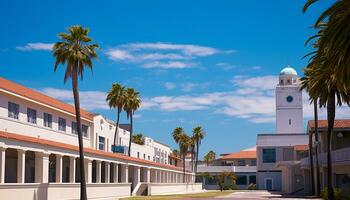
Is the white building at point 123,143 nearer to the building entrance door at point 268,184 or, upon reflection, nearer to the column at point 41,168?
the building entrance door at point 268,184

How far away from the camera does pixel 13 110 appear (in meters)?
50.3

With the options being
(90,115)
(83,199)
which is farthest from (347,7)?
(90,115)

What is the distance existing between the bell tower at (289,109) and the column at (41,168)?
301 ft

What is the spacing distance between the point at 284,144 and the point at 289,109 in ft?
61.4

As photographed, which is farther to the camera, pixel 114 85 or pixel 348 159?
pixel 114 85

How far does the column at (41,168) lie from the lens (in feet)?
136

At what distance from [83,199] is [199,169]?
92.8 meters

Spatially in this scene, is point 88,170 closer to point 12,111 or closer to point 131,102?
point 12,111

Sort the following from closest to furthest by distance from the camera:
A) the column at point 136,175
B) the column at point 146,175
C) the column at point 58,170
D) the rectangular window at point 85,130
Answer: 1. the column at point 58,170
2. the rectangular window at point 85,130
3. the column at point 136,175
4. the column at point 146,175

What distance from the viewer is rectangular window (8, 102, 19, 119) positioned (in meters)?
49.6

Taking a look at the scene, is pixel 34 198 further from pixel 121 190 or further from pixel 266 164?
pixel 266 164

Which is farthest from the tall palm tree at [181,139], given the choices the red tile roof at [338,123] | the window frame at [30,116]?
the window frame at [30,116]

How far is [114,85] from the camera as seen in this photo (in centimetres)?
8375

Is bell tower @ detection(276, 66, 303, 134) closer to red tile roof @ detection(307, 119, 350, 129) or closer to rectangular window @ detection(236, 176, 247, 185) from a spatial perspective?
rectangular window @ detection(236, 176, 247, 185)
